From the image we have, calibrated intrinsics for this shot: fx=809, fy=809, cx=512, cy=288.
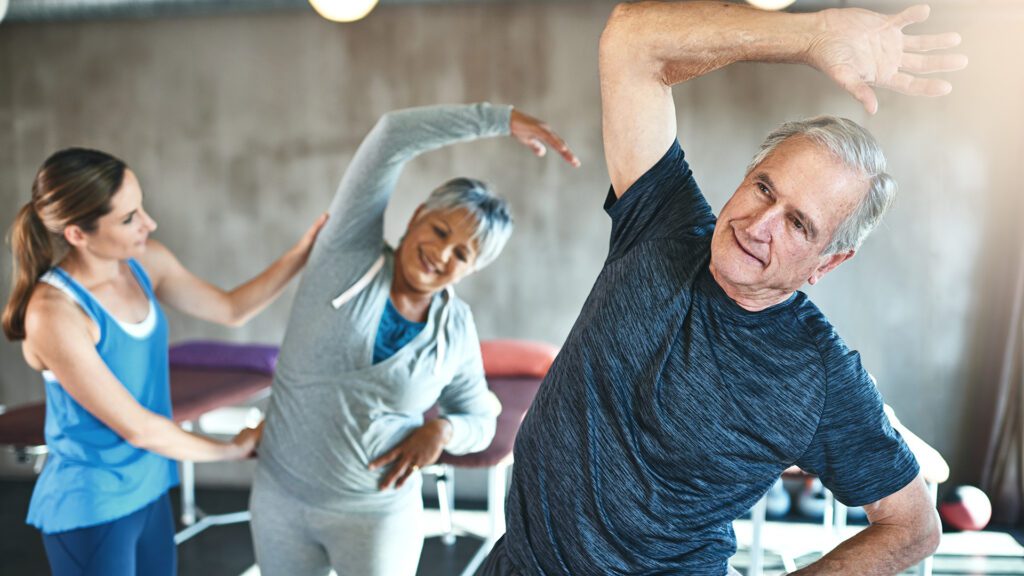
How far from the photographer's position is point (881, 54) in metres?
1.04

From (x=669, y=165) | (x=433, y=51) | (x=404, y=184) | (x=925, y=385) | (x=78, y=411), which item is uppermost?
(x=433, y=51)

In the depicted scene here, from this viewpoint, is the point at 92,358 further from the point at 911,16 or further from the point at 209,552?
the point at 209,552

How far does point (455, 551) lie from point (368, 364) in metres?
2.26

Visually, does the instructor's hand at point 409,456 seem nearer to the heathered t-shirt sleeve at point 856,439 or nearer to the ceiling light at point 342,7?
the heathered t-shirt sleeve at point 856,439

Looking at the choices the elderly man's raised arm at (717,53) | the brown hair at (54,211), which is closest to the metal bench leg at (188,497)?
the brown hair at (54,211)

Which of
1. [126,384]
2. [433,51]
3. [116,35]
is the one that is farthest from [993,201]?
[116,35]

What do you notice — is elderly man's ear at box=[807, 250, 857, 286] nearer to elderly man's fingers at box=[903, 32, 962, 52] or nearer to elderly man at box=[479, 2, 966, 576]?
elderly man at box=[479, 2, 966, 576]

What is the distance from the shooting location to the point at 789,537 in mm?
3854

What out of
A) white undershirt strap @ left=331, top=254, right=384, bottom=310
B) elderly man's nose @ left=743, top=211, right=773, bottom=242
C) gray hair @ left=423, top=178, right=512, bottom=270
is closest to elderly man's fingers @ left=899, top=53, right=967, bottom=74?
elderly man's nose @ left=743, top=211, right=773, bottom=242

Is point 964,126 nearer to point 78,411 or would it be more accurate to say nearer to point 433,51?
point 433,51

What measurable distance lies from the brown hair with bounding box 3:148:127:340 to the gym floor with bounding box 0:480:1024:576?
6.98ft

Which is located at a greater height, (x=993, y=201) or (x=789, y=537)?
(x=993, y=201)

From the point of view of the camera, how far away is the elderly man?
112 centimetres

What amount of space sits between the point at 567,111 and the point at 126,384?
9.32 feet
